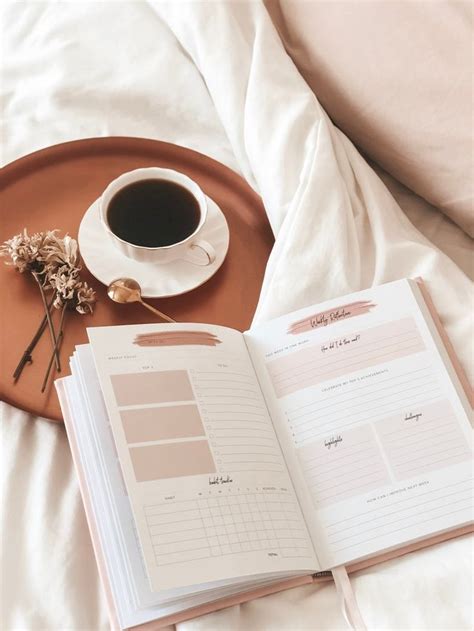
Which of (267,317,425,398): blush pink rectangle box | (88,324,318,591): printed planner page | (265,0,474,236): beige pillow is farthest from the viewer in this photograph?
(265,0,474,236): beige pillow

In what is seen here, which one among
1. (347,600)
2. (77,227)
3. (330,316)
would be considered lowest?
(347,600)

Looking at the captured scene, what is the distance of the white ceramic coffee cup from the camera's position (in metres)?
0.69

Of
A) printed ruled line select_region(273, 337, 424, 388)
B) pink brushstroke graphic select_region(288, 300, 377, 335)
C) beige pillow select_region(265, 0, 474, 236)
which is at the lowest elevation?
printed ruled line select_region(273, 337, 424, 388)

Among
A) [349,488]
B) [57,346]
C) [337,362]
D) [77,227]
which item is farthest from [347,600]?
[77,227]

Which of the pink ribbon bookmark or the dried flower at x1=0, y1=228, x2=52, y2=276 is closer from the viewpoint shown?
the pink ribbon bookmark

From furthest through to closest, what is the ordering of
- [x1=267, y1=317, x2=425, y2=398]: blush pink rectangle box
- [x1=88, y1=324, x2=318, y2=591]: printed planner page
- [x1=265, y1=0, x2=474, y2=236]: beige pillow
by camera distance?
[x1=265, y1=0, x2=474, y2=236]: beige pillow
[x1=267, y1=317, x2=425, y2=398]: blush pink rectangle box
[x1=88, y1=324, x2=318, y2=591]: printed planner page

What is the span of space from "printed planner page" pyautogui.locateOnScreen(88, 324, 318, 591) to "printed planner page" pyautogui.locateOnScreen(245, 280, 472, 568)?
0.08ft

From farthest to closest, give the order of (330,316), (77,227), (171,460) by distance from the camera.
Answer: (77,227), (330,316), (171,460)

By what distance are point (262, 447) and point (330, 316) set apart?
0.15m

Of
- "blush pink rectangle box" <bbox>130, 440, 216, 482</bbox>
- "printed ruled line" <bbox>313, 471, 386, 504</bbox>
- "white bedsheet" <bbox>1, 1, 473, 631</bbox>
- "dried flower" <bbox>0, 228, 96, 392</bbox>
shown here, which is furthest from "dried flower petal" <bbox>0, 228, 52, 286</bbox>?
"printed ruled line" <bbox>313, 471, 386, 504</bbox>

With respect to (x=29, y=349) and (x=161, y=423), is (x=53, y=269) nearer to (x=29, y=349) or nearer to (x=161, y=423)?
(x=29, y=349)

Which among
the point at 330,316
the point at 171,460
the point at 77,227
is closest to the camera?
the point at 171,460

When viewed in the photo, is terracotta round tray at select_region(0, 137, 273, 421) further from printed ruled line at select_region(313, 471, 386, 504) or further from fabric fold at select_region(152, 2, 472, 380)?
printed ruled line at select_region(313, 471, 386, 504)

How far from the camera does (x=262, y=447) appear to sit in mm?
586
